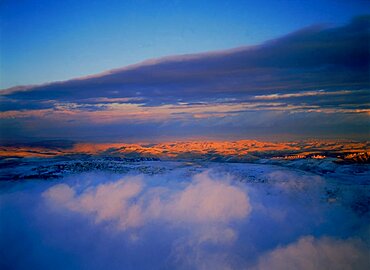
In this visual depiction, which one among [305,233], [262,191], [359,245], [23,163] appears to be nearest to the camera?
[359,245]

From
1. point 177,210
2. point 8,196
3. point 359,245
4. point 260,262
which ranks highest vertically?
point 8,196

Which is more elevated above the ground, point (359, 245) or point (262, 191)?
point (262, 191)

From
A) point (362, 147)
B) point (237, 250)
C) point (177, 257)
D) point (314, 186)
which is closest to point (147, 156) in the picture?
point (177, 257)

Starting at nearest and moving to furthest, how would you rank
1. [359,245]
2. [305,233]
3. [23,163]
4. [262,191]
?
[359,245] → [305,233] → [262,191] → [23,163]

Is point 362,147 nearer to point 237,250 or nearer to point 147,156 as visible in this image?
point 237,250

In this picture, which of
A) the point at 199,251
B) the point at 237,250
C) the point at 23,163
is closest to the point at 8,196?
the point at 23,163

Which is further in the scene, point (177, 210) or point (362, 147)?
point (177, 210)
